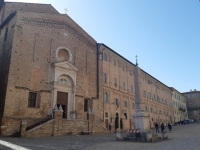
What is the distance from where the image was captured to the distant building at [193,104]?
68531 millimetres

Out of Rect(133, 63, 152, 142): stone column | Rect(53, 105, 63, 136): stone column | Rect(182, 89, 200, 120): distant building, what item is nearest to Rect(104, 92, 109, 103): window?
Rect(53, 105, 63, 136): stone column

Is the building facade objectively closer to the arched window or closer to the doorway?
the arched window

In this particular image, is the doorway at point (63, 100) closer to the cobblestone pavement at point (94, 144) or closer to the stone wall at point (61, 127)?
the stone wall at point (61, 127)

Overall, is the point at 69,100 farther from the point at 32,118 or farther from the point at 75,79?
the point at 32,118

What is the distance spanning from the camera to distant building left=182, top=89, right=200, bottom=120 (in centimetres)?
6853

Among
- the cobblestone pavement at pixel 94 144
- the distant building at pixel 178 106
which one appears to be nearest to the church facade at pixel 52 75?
the cobblestone pavement at pixel 94 144

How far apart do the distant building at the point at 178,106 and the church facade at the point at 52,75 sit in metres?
34.2

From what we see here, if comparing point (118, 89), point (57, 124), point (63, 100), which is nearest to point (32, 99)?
point (63, 100)

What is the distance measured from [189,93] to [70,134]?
212ft

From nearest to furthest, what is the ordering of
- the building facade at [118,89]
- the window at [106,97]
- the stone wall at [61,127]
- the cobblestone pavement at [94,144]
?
1. the cobblestone pavement at [94,144]
2. the stone wall at [61,127]
3. the window at [106,97]
4. the building facade at [118,89]

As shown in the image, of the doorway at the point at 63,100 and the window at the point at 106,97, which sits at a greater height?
the window at the point at 106,97

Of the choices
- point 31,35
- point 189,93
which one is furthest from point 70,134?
point 189,93

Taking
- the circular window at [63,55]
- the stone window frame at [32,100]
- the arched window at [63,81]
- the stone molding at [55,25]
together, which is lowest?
the stone window frame at [32,100]

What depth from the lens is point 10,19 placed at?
66.1 feet
